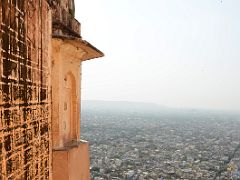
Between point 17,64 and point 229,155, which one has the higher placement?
point 17,64

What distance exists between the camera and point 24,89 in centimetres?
226

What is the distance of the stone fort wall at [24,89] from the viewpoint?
75.5 inches

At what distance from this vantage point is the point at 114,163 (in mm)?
26312

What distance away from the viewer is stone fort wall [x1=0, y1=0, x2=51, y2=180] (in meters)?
1.92

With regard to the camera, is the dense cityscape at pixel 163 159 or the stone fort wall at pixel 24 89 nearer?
the stone fort wall at pixel 24 89

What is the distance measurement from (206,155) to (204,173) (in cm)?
757

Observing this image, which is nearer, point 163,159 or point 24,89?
point 24,89

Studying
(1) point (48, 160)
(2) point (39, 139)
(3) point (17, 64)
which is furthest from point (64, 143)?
(3) point (17, 64)

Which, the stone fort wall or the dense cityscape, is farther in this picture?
the dense cityscape

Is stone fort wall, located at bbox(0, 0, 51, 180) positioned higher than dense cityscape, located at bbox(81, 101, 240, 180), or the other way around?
stone fort wall, located at bbox(0, 0, 51, 180)

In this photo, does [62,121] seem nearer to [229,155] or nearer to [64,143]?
[64,143]

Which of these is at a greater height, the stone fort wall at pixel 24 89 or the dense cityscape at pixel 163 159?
the stone fort wall at pixel 24 89

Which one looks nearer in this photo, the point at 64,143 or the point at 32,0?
the point at 32,0

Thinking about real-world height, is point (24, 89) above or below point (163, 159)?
above
